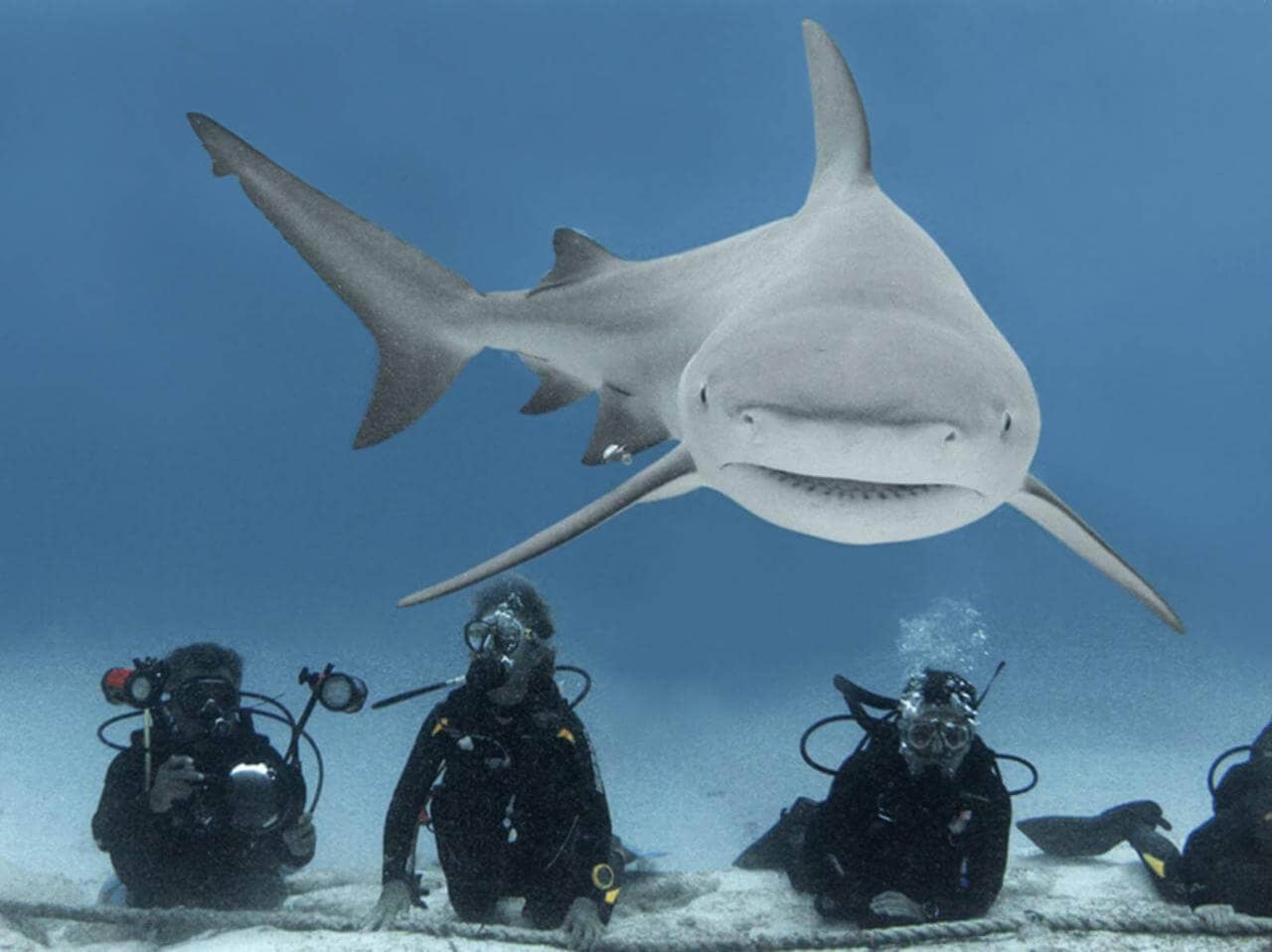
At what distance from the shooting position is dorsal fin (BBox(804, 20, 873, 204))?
147 inches

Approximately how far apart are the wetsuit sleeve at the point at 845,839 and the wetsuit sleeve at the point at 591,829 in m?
0.98

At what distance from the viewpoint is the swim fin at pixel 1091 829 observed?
5.54 meters

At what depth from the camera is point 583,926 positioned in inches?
130

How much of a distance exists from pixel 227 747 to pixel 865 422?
3.55m

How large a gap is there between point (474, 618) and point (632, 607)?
96.2 ft

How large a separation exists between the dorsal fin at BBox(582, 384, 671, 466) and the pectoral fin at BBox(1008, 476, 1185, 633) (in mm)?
1394

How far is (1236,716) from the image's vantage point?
1870 cm

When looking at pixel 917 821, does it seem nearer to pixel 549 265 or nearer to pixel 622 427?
pixel 622 427

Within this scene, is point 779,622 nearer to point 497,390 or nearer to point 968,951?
point 497,390

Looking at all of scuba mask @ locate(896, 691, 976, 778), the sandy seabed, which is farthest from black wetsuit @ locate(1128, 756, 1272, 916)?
scuba mask @ locate(896, 691, 976, 778)

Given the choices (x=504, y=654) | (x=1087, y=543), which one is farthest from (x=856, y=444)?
(x=504, y=654)

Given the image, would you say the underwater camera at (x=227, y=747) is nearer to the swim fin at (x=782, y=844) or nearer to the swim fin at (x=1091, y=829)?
the swim fin at (x=782, y=844)

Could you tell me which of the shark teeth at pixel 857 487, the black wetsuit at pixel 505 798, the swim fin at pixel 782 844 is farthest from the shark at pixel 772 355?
the swim fin at pixel 782 844

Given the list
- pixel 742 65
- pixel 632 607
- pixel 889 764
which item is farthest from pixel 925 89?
pixel 889 764
